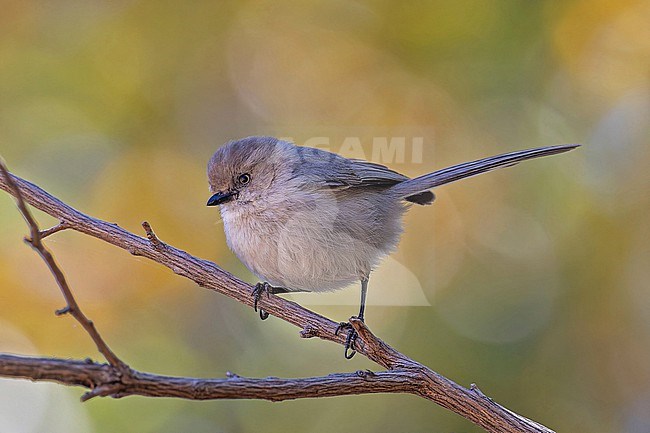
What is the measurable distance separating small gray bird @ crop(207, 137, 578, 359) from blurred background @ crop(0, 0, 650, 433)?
5.6 inches

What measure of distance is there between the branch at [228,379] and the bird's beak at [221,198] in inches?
9.8

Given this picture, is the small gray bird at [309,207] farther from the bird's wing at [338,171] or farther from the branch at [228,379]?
the branch at [228,379]

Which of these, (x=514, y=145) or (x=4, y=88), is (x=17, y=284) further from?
(x=514, y=145)

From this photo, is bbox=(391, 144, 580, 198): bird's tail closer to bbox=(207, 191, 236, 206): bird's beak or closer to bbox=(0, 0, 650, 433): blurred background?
bbox=(0, 0, 650, 433): blurred background

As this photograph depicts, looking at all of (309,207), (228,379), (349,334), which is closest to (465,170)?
(309,207)

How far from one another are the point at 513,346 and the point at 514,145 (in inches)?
21.7

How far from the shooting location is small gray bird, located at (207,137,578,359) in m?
1.47

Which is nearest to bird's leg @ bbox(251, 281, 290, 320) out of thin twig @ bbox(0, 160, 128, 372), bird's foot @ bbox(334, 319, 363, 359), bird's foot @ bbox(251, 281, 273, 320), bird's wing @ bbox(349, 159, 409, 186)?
bird's foot @ bbox(251, 281, 273, 320)

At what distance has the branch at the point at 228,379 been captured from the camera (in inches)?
32.9

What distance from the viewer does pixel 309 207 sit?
4.99ft

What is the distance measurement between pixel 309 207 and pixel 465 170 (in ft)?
1.14

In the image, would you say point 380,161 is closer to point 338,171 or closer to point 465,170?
point 338,171

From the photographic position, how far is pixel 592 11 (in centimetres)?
204

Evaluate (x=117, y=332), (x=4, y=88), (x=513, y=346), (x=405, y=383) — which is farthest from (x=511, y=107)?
(x=4, y=88)
